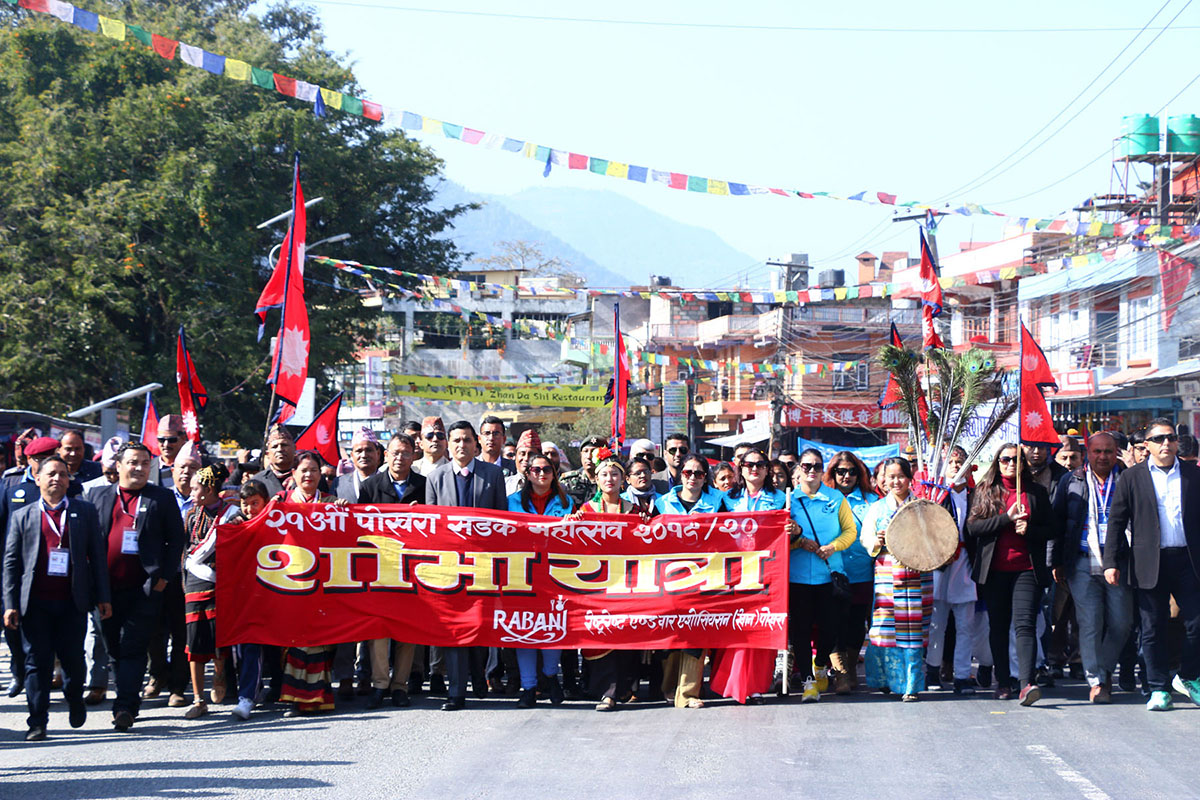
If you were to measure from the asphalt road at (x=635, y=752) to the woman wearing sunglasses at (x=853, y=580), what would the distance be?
0.98 feet

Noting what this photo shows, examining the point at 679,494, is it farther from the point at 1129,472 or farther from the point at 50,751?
the point at 50,751

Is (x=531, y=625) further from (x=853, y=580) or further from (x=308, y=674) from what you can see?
(x=853, y=580)

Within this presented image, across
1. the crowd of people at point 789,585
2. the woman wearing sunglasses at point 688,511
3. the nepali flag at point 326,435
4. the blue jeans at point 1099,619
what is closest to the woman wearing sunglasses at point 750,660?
the crowd of people at point 789,585

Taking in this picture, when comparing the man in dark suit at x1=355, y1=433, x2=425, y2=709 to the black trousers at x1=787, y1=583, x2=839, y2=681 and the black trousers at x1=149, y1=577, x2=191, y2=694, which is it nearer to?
the black trousers at x1=149, y1=577, x2=191, y2=694

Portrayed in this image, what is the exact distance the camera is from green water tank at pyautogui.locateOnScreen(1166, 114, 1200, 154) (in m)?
31.3

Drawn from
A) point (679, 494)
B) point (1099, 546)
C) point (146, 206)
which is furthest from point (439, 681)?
point (146, 206)

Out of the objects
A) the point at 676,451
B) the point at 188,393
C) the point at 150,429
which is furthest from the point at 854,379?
the point at 676,451

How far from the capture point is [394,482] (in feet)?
32.8

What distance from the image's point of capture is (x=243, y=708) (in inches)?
352

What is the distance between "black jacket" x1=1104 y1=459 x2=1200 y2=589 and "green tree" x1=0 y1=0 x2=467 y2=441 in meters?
20.4

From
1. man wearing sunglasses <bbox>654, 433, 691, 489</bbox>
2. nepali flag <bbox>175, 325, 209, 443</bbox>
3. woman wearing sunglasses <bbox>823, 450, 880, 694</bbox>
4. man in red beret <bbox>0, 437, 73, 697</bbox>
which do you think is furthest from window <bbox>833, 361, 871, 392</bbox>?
man in red beret <bbox>0, 437, 73, 697</bbox>

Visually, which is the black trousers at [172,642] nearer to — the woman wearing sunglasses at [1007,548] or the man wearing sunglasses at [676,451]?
the man wearing sunglasses at [676,451]

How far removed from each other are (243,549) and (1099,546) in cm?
611

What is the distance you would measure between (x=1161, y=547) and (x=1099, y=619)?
72 cm
